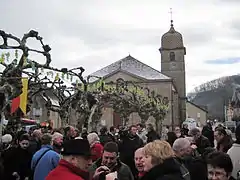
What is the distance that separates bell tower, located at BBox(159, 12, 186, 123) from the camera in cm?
7144

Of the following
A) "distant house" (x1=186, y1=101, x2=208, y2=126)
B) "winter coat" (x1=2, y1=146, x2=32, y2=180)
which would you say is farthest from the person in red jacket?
"distant house" (x1=186, y1=101, x2=208, y2=126)

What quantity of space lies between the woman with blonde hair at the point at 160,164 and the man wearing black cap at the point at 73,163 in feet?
1.97

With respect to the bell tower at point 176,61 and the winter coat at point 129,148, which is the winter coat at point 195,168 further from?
the bell tower at point 176,61

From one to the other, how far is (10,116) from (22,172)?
5.74 metres

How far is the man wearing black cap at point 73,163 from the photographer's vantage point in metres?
3.64

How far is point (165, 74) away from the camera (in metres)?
70.9

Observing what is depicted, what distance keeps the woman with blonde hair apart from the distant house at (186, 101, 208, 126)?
230 ft

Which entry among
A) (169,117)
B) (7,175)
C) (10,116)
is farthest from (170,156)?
(169,117)

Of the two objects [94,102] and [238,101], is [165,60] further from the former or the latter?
[94,102]

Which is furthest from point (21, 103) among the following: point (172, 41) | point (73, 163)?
point (172, 41)

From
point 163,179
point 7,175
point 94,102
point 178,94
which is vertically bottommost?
point 7,175

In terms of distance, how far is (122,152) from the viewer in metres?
9.03

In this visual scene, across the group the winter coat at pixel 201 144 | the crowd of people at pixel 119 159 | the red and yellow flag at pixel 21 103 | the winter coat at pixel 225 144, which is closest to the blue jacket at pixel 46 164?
the crowd of people at pixel 119 159

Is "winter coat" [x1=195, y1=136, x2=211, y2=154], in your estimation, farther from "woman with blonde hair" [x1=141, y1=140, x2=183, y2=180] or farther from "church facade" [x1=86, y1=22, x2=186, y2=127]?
"church facade" [x1=86, y1=22, x2=186, y2=127]
